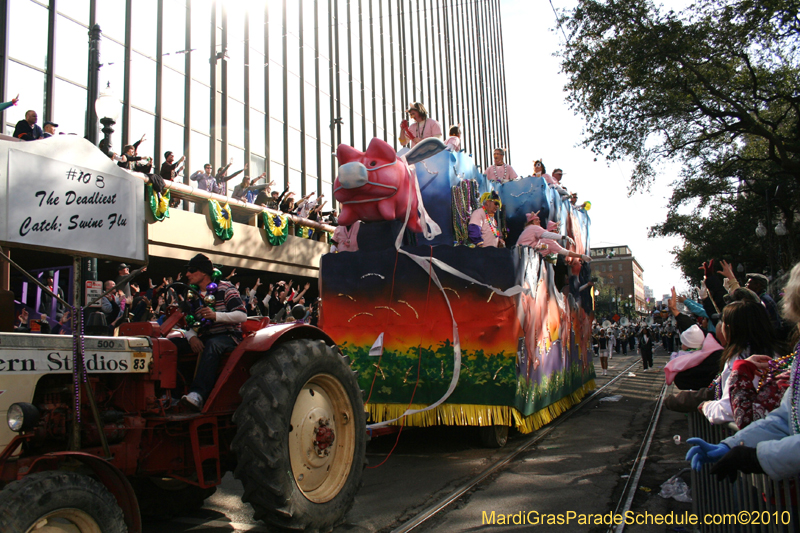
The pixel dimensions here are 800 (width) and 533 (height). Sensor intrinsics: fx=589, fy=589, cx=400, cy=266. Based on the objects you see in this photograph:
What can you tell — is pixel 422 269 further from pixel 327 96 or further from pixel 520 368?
pixel 327 96

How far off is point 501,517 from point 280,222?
1440 centimetres

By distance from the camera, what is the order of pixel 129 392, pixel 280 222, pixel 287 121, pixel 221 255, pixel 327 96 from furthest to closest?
pixel 327 96, pixel 287 121, pixel 280 222, pixel 221 255, pixel 129 392

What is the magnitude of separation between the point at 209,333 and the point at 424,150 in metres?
4.27

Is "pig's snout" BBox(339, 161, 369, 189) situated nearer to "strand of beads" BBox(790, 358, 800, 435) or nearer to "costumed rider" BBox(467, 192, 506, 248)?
"costumed rider" BBox(467, 192, 506, 248)

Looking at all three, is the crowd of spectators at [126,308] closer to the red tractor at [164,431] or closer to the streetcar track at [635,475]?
the red tractor at [164,431]

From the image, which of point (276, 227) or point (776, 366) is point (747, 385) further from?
point (276, 227)

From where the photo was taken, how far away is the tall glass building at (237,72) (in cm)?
1388

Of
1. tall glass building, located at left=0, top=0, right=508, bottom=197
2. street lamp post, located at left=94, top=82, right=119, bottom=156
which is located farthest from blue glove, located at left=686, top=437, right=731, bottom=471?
tall glass building, located at left=0, top=0, right=508, bottom=197

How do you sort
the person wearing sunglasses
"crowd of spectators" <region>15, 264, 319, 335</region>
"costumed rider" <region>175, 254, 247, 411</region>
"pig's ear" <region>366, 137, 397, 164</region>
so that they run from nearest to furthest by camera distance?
"costumed rider" <region>175, 254, 247, 411</region> → "crowd of spectators" <region>15, 264, 319, 335</region> → "pig's ear" <region>366, 137, 397, 164</region> → the person wearing sunglasses

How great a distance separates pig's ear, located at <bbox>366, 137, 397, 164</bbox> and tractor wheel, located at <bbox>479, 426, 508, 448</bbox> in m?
3.36

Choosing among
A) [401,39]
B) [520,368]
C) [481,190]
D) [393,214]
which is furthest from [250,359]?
[401,39]

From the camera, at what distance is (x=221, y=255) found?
628 inches

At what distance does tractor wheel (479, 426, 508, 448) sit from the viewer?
6.84 m

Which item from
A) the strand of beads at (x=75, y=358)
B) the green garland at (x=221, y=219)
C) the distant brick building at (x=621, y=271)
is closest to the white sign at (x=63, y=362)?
the strand of beads at (x=75, y=358)
